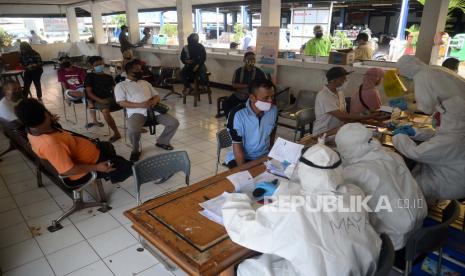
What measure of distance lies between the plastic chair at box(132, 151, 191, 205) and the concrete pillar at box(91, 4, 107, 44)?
12668 millimetres

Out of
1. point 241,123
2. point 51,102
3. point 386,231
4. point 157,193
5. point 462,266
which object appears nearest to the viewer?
point 386,231

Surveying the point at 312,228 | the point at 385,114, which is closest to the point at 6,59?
the point at 385,114

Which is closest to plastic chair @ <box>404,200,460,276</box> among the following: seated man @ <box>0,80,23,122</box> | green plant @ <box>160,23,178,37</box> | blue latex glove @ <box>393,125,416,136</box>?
blue latex glove @ <box>393,125,416,136</box>

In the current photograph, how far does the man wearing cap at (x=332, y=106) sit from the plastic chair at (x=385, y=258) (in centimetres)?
196

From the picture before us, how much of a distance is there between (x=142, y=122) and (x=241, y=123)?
2064mm

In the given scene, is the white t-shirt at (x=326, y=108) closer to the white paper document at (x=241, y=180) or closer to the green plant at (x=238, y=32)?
the white paper document at (x=241, y=180)

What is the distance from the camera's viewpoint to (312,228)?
1255 millimetres

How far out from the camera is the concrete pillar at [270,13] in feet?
20.7

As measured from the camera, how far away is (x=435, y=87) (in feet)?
8.17

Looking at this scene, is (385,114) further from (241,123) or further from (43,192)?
(43,192)

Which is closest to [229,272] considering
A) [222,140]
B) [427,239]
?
[427,239]

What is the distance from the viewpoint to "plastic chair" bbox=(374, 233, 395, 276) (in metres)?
1.34

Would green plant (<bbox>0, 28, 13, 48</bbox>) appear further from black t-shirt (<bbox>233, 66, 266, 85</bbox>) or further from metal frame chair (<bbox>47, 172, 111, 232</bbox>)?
metal frame chair (<bbox>47, 172, 111, 232</bbox>)

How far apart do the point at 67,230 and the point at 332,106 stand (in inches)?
113
